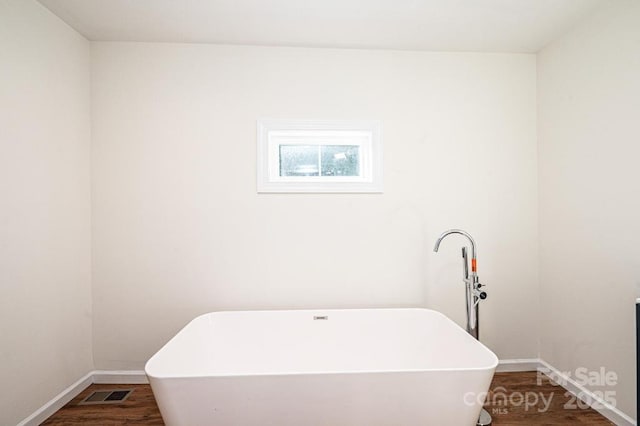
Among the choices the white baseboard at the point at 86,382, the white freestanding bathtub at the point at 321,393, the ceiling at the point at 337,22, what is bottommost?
the white baseboard at the point at 86,382

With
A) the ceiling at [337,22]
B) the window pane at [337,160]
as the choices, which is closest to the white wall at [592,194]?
the ceiling at [337,22]

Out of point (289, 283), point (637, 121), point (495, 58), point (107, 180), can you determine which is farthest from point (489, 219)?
point (107, 180)

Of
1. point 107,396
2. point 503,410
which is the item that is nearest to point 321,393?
point 503,410

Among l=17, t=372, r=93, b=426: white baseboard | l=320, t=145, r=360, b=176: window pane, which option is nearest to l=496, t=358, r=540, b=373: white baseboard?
l=320, t=145, r=360, b=176: window pane

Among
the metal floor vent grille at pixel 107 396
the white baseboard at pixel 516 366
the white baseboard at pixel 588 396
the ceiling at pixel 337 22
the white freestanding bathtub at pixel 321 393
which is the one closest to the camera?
the white freestanding bathtub at pixel 321 393

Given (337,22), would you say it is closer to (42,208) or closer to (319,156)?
(319,156)

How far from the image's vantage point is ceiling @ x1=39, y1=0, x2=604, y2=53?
209cm

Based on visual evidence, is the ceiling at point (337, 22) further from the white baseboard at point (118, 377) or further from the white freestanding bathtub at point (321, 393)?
the white baseboard at point (118, 377)

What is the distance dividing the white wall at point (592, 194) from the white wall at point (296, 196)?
167mm

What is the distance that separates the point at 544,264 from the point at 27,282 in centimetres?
346

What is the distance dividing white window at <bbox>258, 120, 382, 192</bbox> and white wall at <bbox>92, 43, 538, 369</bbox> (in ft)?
0.26

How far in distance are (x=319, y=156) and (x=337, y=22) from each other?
36.7 inches

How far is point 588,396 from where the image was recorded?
2178 mm

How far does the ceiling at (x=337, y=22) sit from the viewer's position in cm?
209
